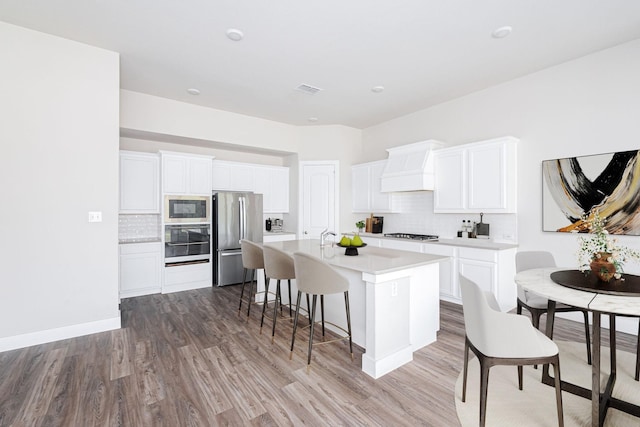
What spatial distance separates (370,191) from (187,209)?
330 cm

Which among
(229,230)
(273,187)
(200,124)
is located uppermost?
(200,124)

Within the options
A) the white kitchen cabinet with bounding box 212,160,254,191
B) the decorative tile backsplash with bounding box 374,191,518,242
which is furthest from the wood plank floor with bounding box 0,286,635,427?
the white kitchen cabinet with bounding box 212,160,254,191

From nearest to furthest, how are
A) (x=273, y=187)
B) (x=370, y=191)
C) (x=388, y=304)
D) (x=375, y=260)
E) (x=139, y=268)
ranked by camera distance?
(x=388, y=304), (x=375, y=260), (x=139, y=268), (x=370, y=191), (x=273, y=187)

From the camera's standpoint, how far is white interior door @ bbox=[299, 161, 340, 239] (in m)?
6.11

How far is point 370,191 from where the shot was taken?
19.1 feet

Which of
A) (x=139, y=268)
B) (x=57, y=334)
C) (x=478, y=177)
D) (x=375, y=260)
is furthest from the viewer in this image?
(x=139, y=268)

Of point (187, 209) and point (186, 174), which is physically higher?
point (186, 174)

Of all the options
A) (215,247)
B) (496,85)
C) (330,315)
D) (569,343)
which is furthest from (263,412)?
(496,85)

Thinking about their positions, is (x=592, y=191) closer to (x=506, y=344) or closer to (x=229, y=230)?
(x=506, y=344)

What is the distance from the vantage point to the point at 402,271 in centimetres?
257

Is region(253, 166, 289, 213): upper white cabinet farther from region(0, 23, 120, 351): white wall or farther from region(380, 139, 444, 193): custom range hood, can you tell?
region(0, 23, 120, 351): white wall

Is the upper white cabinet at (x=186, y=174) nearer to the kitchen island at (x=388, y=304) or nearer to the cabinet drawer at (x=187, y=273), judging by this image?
the cabinet drawer at (x=187, y=273)

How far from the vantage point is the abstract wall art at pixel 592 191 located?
10.3 ft

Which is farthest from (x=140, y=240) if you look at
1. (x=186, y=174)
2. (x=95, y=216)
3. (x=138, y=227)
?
(x=95, y=216)
